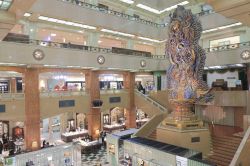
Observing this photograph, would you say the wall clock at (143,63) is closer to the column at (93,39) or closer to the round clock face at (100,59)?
the round clock face at (100,59)

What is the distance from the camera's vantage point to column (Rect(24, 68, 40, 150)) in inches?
629

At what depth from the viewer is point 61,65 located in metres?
16.5

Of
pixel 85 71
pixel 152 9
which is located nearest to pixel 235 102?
pixel 85 71

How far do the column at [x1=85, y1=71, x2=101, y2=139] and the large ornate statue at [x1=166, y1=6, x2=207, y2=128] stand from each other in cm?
850

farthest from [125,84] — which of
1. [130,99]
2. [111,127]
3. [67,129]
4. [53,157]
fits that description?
[53,157]

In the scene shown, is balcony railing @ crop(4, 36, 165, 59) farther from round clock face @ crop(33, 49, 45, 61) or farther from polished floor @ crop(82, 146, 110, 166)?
polished floor @ crop(82, 146, 110, 166)

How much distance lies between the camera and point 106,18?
18.8 m

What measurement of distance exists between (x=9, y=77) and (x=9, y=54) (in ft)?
28.4

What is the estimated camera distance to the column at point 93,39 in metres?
20.0

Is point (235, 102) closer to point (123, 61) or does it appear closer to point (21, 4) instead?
point (123, 61)

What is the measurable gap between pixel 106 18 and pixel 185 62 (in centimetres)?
902

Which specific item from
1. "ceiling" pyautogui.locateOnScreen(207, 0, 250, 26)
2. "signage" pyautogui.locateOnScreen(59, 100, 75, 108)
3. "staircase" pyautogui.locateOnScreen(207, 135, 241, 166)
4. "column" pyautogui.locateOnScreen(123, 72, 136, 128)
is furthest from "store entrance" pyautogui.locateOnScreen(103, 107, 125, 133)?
"ceiling" pyautogui.locateOnScreen(207, 0, 250, 26)

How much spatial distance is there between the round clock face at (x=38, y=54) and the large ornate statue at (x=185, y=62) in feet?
28.6

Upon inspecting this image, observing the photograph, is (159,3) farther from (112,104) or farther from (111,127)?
(111,127)
